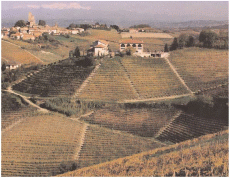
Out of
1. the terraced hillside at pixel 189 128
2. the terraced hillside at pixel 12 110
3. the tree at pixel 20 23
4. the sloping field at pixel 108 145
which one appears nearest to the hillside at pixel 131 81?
the terraced hillside at pixel 12 110

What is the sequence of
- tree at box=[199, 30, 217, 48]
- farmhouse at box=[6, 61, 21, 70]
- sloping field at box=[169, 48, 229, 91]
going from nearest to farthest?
sloping field at box=[169, 48, 229, 91] < farmhouse at box=[6, 61, 21, 70] < tree at box=[199, 30, 217, 48]

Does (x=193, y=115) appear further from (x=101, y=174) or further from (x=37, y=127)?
(x=101, y=174)

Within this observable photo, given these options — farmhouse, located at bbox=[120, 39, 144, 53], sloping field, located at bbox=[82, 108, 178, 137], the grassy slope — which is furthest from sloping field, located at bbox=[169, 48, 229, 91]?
the grassy slope

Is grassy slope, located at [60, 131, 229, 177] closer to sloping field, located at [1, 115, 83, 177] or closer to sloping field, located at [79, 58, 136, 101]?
sloping field, located at [1, 115, 83, 177]

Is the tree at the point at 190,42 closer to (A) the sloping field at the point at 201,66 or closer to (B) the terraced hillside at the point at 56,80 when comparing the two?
(A) the sloping field at the point at 201,66

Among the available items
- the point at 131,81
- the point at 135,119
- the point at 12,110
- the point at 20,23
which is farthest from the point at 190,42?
the point at 20,23

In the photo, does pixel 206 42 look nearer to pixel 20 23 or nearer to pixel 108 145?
pixel 108 145
